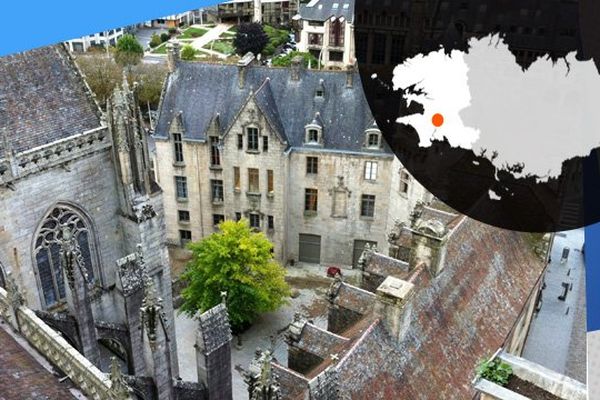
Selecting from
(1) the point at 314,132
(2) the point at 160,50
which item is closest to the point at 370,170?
(1) the point at 314,132

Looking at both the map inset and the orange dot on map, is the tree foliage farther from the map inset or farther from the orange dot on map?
the orange dot on map

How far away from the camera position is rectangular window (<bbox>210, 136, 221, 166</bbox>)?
37875mm

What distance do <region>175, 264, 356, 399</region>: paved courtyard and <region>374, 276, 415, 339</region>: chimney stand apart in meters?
13.5

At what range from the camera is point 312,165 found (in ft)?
126

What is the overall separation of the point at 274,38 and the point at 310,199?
45577 mm

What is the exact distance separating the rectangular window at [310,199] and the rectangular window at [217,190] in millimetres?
5193

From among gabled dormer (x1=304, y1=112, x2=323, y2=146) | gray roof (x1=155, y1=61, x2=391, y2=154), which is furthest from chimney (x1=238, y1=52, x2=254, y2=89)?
gabled dormer (x1=304, y1=112, x2=323, y2=146)

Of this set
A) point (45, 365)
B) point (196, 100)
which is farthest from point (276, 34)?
point (45, 365)

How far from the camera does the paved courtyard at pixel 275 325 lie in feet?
108

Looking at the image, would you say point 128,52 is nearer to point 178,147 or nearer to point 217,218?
point 178,147

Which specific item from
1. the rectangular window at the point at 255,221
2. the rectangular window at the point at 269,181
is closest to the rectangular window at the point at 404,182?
the rectangular window at the point at 269,181

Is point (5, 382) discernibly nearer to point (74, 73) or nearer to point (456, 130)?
point (456, 130)

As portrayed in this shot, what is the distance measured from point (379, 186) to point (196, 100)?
12.0 m

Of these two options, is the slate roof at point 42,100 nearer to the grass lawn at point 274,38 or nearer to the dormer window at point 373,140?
the dormer window at point 373,140
